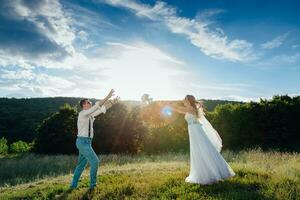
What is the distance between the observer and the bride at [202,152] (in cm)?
1203

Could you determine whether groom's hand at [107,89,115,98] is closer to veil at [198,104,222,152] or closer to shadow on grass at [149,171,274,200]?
veil at [198,104,222,152]

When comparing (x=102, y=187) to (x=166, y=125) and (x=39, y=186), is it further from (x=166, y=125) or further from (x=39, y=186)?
(x=166, y=125)

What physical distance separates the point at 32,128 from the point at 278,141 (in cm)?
4883

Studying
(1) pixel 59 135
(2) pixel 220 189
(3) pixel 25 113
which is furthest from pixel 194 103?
(3) pixel 25 113

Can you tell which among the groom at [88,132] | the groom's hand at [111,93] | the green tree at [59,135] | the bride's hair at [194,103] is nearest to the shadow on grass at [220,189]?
the groom at [88,132]

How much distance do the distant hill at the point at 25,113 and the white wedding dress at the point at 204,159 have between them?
23091 millimetres

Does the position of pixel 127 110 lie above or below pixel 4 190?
above

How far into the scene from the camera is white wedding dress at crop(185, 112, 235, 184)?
39.4 feet

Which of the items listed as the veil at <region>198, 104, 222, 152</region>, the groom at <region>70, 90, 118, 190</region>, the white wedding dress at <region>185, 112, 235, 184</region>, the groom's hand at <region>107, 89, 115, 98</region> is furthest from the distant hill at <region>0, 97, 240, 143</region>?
the groom's hand at <region>107, 89, 115, 98</region>

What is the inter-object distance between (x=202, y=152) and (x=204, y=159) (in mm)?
221

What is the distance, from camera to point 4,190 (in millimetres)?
14820

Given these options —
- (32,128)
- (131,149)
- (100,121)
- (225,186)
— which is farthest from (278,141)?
(32,128)

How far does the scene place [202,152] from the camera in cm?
1220

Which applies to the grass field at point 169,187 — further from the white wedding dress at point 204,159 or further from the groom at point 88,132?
the groom at point 88,132
